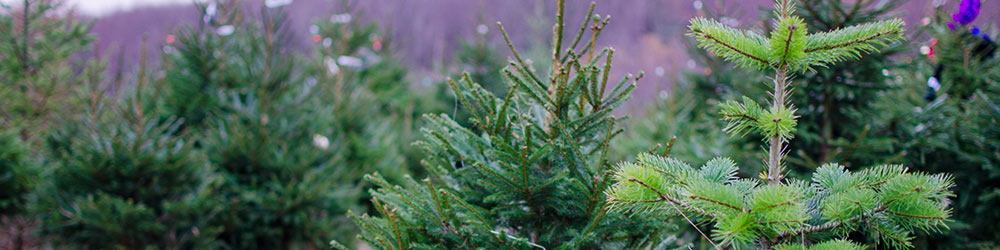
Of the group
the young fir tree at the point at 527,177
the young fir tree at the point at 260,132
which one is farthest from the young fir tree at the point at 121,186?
the young fir tree at the point at 527,177

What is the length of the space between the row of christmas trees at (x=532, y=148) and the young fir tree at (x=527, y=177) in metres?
0.01

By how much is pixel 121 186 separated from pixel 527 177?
3925mm

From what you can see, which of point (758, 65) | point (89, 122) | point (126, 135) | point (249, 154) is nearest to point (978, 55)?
point (758, 65)

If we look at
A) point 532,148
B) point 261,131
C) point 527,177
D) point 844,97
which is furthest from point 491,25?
point 527,177

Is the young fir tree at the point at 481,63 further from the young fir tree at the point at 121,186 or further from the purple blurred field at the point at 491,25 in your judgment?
the young fir tree at the point at 121,186

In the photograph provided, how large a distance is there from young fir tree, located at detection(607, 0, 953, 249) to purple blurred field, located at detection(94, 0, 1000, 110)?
234cm

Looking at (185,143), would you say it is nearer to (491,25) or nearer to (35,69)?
(35,69)

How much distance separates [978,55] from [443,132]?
3865mm

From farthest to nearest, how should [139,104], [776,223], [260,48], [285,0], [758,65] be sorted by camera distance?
[260,48] < [285,0] < [139,104] < [758,65] < [776,223]

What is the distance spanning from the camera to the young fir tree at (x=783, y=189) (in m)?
1.18

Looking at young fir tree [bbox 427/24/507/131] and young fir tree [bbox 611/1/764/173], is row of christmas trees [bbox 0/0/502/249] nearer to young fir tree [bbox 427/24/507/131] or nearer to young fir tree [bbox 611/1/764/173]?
young fir tree [bbox 611/1/764/173]

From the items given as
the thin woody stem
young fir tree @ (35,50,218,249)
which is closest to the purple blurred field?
young fir tree @ (35,50,218,249)

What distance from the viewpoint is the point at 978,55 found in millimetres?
3527

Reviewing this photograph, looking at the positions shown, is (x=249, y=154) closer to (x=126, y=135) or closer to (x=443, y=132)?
(x=126, y=135)
